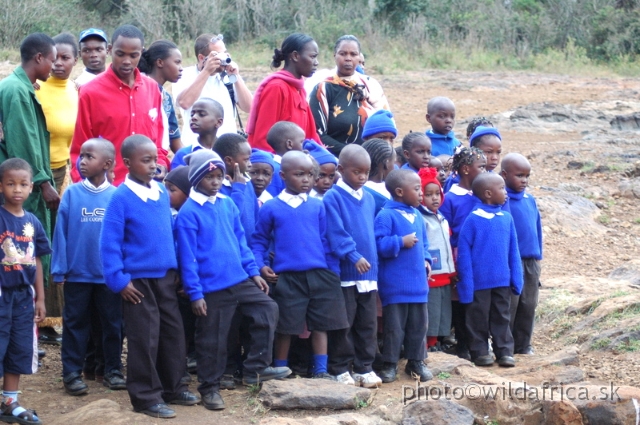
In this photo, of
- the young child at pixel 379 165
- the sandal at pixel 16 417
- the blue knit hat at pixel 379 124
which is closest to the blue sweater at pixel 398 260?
the young child at pixel 379 165

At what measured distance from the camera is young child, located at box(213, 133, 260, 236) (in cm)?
516

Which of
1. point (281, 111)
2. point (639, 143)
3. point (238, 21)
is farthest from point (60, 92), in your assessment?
point (238, 21)

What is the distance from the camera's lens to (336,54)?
6.67m

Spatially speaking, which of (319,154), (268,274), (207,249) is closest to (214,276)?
(207,249)

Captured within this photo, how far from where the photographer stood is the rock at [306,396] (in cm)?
468

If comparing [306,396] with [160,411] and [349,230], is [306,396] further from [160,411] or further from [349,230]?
[349,230]

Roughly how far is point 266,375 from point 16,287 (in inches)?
54.0

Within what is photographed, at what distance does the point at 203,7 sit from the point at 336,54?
16.8 meters

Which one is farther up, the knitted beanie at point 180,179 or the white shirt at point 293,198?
the knitted beanie at point 180,179

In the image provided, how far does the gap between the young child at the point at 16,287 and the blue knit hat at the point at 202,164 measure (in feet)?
2.71

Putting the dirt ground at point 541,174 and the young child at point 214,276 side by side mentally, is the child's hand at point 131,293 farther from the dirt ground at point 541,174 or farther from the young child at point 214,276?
the dirt ground at point 541,174

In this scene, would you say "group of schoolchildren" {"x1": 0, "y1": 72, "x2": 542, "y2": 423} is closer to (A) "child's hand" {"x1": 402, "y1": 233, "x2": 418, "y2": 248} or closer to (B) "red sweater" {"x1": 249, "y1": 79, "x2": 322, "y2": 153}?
(A) "child's hand" {"x1": 402, "y1": 233, "x2": 418, "y2": 248}

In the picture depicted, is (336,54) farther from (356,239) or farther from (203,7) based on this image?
(203,7)

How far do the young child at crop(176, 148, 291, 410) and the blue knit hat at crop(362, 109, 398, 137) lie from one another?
1.41 m
